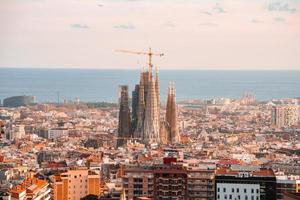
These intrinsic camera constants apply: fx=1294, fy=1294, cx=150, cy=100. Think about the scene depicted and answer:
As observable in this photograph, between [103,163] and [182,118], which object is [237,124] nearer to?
[182,118]

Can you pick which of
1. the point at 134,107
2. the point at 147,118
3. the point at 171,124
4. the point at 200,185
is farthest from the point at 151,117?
the point at 200,185

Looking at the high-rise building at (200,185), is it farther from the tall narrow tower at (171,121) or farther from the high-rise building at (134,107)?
the high-rise building at (134,107)

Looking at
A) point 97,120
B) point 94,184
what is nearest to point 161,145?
point 94,184

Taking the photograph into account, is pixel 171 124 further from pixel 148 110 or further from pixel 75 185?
pixel 75 185

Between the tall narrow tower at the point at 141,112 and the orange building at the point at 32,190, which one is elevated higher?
the tall narrow tower at the point at 141,112

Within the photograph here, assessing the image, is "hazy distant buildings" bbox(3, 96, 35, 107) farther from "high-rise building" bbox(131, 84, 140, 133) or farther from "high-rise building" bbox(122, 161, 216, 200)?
"high-rise building" bbox(122, 161, 216, 200)

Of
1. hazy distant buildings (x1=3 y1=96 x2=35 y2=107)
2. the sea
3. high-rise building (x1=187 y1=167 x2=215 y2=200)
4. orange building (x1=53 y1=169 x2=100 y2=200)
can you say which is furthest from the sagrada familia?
the sea

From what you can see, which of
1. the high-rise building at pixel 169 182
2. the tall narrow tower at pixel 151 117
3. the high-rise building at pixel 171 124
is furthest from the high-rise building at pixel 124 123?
the high-rise building at pixel 169 182
